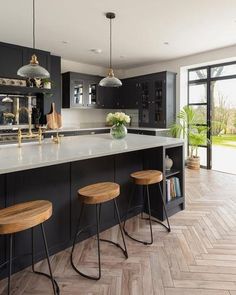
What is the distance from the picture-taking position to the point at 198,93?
5.87 metres

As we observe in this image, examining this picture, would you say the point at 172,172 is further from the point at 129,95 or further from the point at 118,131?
the point at 129,95

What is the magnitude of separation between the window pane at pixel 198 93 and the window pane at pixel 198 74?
0.62ft

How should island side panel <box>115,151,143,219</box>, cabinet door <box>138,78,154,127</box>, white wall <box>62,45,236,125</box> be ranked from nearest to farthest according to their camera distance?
island side panel <box>115,151,143,219</box> < white wall <box>62,45,236,125</box> < cabinet door <box>138,78,154,127</box>

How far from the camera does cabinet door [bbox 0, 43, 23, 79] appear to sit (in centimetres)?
443

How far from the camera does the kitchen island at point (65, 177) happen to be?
1898 mm

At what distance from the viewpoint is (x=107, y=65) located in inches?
262

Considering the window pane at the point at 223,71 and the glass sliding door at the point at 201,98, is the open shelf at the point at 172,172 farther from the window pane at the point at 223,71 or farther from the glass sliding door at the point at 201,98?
the window pane at the point at 223,71

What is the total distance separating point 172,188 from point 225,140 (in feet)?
9.78

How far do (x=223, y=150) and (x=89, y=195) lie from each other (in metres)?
4.54

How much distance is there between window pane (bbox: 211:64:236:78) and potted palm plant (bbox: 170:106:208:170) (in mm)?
936

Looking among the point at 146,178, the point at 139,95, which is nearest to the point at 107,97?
the point at 139,95

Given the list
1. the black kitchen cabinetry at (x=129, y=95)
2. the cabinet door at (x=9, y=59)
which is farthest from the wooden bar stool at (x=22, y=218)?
the black kitchen cabinetry at (x=129, y=95)

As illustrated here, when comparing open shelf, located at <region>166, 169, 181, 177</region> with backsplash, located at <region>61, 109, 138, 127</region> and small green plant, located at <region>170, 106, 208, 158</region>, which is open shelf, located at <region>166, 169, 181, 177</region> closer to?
small green plant, located at <region>170, 106, 208, 158</region>

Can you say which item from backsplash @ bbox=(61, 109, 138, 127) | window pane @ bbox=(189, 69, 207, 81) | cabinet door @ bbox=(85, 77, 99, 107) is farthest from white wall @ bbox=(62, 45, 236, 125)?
cabinet door @ bbox=(85, 77, 99, 107)
